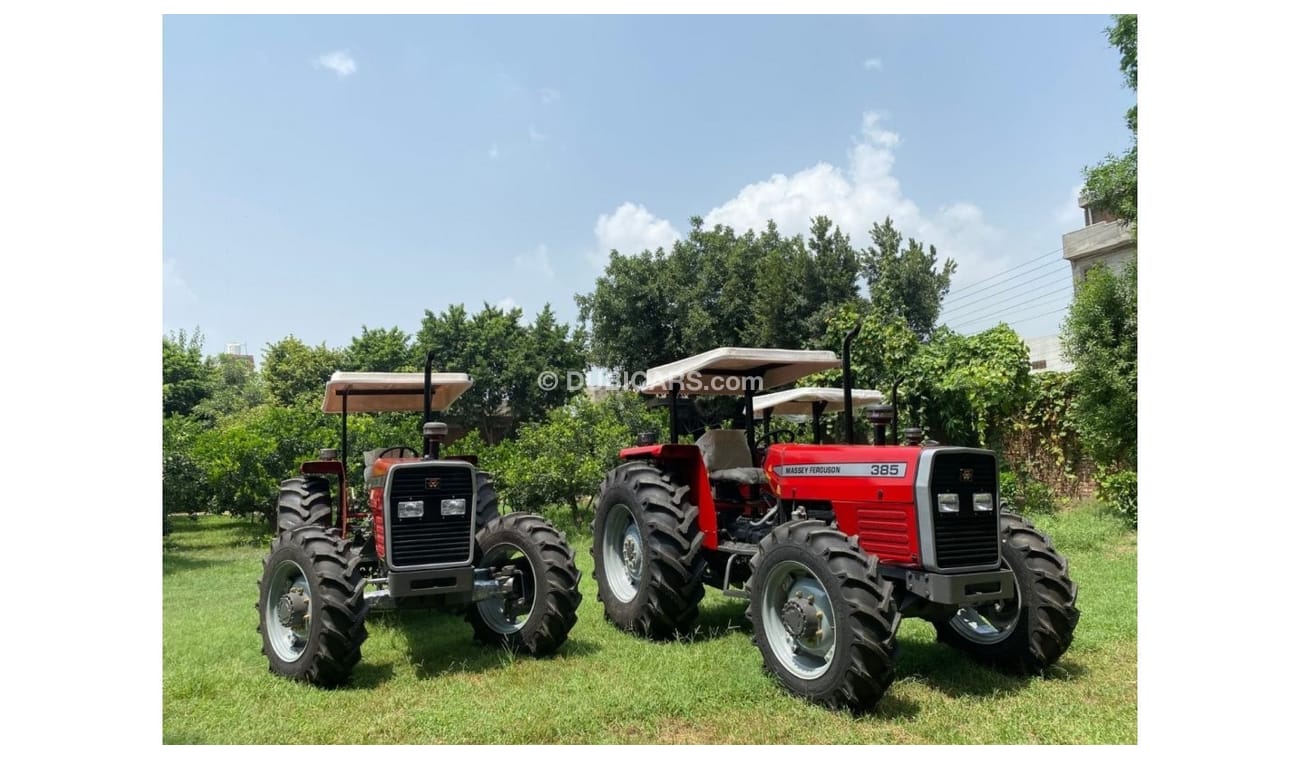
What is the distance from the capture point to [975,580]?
4676 mm

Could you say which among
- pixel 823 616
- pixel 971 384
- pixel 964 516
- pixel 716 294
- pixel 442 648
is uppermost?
pixel 716 294

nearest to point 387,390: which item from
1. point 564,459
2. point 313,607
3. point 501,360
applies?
point 313,607

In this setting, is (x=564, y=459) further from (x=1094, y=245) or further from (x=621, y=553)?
(x=1094, y=245)

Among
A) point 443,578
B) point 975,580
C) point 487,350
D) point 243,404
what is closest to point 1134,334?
point 975,580

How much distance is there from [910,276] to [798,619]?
72.2ft

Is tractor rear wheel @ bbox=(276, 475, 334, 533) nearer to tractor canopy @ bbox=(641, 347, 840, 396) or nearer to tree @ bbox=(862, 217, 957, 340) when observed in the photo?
tractor canopy @ bbox=(641, 347, 840, 396)

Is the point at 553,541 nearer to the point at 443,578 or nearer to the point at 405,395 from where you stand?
the point at 443,578

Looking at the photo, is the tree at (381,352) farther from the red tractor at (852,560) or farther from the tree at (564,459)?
the red tractor at (852,560)

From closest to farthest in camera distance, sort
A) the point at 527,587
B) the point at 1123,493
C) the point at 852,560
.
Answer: the point at 852,560, the point at 527,587, the point at 1123,493

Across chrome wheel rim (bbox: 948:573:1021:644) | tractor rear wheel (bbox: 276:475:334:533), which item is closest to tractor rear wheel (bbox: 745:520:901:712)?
chrome wheel rim (bbox: 948:573:1021:644)

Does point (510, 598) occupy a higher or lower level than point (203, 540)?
higher

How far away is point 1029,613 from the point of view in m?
5.01

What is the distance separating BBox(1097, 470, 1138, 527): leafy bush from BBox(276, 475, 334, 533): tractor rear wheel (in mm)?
9993

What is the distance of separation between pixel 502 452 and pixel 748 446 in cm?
956
